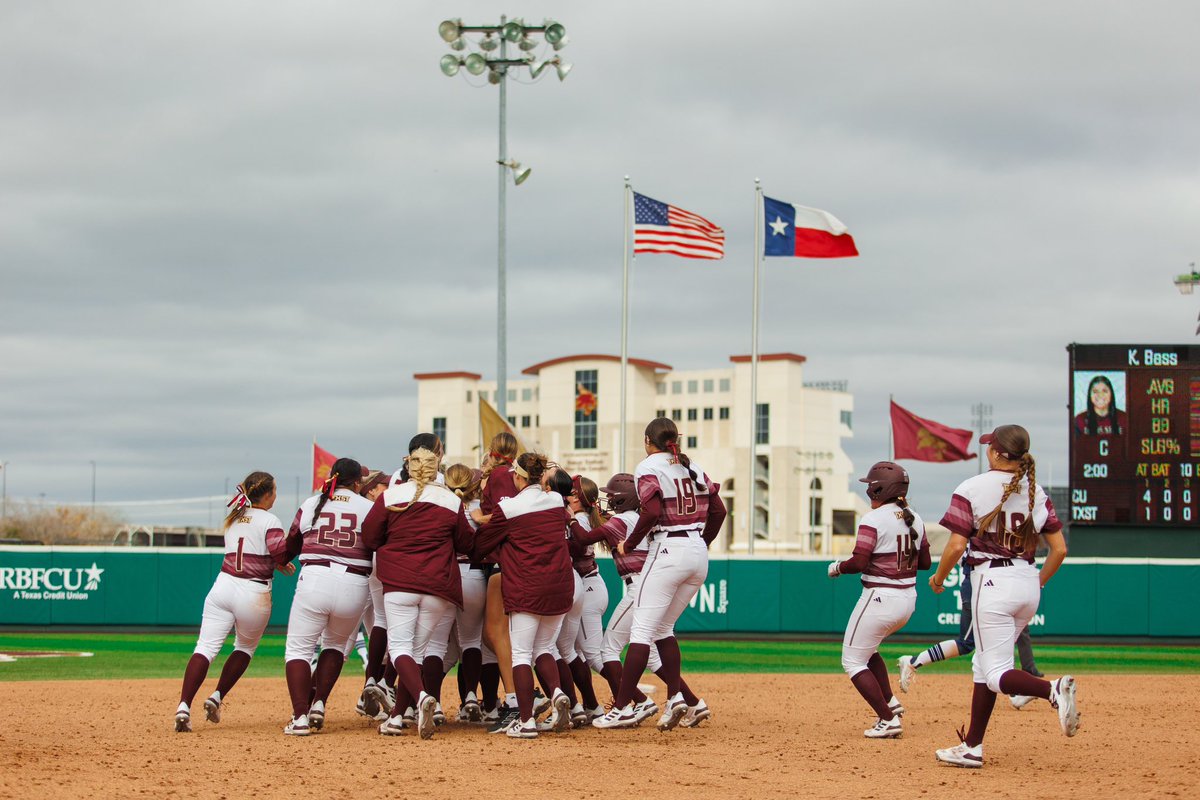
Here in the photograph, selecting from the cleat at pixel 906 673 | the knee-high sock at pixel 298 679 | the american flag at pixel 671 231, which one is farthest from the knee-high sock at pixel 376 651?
the american flag at pixel 671 231

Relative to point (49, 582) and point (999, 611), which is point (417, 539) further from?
point (49, 582)

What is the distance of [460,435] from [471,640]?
81.0 meters

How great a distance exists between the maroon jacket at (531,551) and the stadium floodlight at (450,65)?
14.9 m

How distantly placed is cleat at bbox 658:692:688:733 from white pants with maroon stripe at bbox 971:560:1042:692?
2.17m

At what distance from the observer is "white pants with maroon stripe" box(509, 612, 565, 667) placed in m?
8.87

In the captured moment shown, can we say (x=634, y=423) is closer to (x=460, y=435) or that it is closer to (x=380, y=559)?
(x=460, y=435)

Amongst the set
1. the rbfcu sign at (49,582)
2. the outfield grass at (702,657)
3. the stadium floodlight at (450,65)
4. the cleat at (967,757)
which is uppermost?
the stadium floodlight at (450,65)

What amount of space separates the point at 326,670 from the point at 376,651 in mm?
722

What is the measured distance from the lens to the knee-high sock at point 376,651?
9.73 m

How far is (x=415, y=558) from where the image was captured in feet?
28.7

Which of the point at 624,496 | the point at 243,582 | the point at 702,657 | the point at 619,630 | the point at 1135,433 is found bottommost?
the point at 702,657

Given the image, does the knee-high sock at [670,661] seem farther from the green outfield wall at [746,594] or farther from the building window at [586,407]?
the building window at [586,407]

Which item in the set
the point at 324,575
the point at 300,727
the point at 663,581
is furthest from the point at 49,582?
the point at 663,581

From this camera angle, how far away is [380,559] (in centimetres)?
884
